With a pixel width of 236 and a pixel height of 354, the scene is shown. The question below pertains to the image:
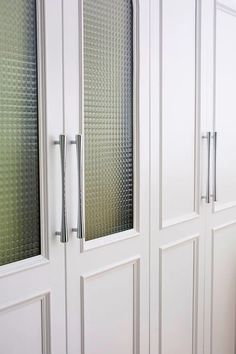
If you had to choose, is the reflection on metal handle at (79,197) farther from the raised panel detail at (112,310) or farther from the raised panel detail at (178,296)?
the raised panel detail at (178,296)

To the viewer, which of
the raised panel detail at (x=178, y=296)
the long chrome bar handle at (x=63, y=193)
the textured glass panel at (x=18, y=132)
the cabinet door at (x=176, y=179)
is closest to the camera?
the textured glass panel at (x=18, y=132)

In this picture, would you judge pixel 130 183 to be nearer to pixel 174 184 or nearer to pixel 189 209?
pixel 174 184

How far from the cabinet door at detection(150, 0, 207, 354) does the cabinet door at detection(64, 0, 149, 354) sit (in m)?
0.06

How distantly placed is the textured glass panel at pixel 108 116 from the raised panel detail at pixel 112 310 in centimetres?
15

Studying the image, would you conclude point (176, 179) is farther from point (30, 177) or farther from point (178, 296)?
point (30, 177)

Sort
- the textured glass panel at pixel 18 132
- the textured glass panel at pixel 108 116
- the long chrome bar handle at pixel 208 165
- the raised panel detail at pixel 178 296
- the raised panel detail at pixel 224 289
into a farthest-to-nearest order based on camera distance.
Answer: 1. the raised panel detail at pixel 224 289
2. the long chrome bar handle at pixel 208 165
3. the raised panel detail at pixel 178 296
4. the textured glass panel at pixel 108 116
5. the textured glass panel at pixel 18 132

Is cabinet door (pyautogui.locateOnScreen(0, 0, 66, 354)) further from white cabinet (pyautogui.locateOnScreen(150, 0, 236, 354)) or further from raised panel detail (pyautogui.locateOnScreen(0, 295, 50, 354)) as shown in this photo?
white cabinet (pyautogui.locateOnScreen(150, 0, 236, 354))

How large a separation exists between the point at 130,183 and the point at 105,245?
257mm

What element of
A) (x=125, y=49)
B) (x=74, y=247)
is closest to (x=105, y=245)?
(x=74, y=247)

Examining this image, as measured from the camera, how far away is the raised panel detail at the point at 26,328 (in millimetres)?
1303

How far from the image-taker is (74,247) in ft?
4.88

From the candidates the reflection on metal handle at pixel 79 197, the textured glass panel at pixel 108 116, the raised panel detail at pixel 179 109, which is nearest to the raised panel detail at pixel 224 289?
the raised panel detail at pixel 179 109

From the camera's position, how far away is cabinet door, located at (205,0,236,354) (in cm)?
217

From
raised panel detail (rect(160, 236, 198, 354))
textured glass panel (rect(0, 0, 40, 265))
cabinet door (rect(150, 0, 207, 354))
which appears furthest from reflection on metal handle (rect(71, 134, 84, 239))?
raised panel detail (rect(160, 236, 198, 354))
